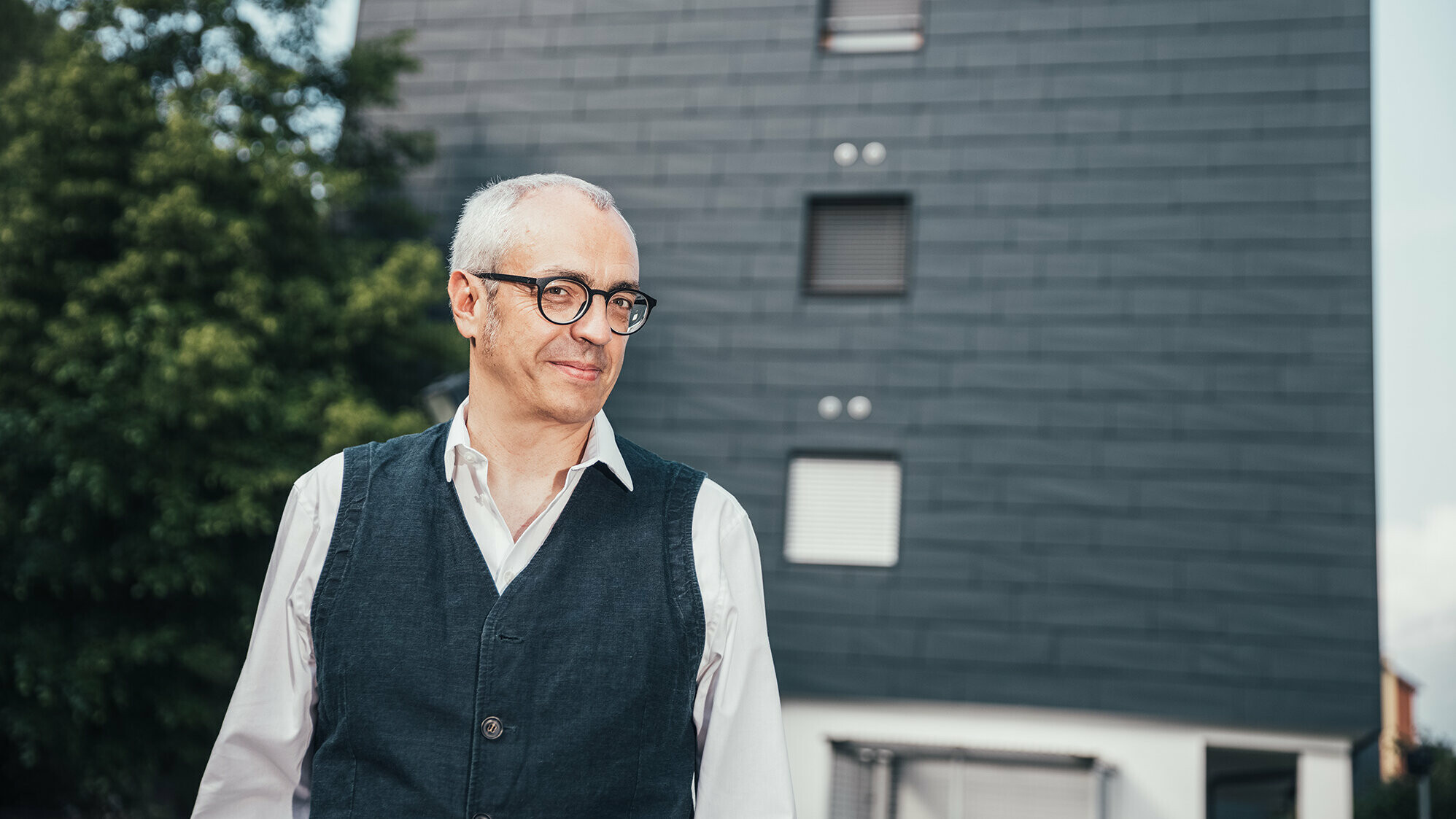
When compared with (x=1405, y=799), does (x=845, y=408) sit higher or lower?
higher

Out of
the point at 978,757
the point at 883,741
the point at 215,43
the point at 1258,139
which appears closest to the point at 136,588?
the point at 215,43

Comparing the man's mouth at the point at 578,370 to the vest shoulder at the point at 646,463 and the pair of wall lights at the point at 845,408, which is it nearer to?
the vest shoulder at the point at 646,463

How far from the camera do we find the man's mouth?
168cm

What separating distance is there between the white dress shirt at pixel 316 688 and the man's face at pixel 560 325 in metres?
0.16

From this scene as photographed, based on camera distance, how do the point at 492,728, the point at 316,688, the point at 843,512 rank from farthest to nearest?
the point at 843,512, the point at 316,688, the point at 492,728

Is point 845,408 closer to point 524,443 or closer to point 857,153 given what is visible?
point 857,153

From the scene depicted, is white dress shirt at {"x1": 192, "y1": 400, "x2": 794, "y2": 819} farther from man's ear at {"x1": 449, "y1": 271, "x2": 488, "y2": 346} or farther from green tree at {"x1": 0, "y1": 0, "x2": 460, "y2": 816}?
green tree at {"x1": 0, "y1": 0, "x2": 460, "y2": 816}

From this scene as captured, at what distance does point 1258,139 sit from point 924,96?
2.88 m

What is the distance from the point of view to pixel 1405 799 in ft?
44.3

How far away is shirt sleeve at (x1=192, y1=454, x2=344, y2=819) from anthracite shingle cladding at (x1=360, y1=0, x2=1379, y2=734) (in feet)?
29.1

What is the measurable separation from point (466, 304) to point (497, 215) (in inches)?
5.7

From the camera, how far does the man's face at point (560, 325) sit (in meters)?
1.66

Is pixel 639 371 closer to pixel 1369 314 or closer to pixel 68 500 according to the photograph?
pixel 68 500

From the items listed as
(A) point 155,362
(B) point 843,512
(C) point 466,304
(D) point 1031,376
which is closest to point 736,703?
(C) point 466,304
